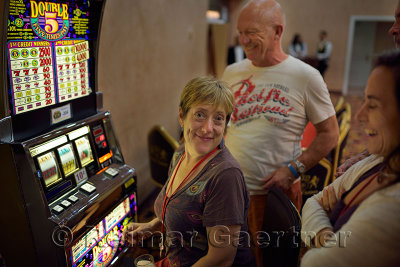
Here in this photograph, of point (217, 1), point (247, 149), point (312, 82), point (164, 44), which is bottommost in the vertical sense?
point (247, 149)

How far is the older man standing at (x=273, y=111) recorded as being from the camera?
5.83ft

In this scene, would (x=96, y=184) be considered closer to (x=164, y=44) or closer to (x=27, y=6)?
(x=27, y=6)

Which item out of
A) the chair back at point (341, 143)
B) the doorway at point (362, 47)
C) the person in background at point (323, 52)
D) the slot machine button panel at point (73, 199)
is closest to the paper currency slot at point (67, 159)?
the slot machine button panel at point (73, 199)

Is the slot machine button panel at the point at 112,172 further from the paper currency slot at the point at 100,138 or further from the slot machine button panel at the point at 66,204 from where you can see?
the slot machine button panel at the point at 66,204

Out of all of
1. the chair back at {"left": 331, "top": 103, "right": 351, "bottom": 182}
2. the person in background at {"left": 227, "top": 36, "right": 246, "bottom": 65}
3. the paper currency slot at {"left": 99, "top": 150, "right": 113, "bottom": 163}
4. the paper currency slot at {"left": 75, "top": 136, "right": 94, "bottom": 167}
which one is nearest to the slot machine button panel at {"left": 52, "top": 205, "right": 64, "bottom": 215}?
the paper currency slot at {"left": 75, "top": 136, "right": 94, "bottom": 167}

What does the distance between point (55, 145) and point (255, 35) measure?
1.15m

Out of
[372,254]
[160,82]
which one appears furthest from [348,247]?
[160,82]

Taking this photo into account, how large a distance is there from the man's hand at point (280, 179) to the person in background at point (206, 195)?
566 mm

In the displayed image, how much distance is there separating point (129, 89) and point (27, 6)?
1.71 metres

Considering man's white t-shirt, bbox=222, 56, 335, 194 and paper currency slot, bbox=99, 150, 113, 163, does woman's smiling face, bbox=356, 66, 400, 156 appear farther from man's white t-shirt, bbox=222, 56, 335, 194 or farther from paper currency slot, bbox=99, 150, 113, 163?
paper currency slot, bbox=99, 150, 113, 163

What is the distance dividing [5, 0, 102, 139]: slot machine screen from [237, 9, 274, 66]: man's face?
0.77 m

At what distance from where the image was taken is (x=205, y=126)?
1.22 m

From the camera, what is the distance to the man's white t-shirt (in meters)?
1.77

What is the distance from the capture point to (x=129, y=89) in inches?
119
